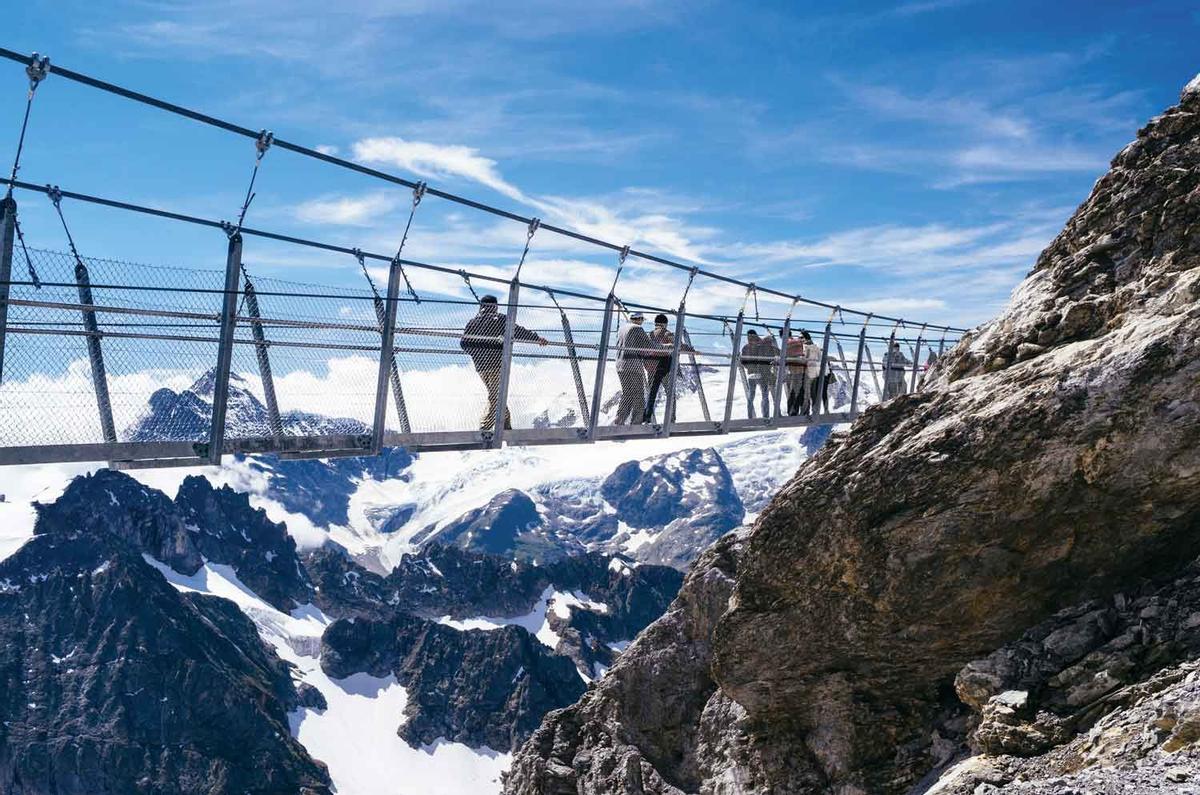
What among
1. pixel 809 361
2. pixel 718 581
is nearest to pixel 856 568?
pixel 718 581

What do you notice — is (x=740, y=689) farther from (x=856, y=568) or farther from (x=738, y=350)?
(x=738, y=350)

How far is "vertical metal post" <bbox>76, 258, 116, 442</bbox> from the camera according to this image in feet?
37.2

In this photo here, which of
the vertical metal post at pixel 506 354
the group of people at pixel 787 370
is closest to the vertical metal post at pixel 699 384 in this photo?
the group of people at pixel 787 370

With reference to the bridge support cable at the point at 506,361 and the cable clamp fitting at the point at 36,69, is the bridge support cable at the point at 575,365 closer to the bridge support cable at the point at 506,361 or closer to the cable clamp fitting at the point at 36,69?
the bridge support cable at the point at 506,361

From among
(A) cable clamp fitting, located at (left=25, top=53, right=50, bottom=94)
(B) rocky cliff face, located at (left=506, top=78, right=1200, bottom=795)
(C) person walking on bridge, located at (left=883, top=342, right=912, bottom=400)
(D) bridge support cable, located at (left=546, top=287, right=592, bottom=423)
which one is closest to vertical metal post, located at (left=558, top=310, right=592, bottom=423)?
(D) bridge support cable, located at (left=546, top=287, right=592, bottom=423)

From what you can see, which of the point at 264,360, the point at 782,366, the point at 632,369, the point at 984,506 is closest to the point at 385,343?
A: the point at 264,360

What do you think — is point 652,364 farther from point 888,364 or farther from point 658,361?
point 888,364

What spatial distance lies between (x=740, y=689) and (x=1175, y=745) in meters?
6.54

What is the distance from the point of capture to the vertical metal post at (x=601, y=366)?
54.4 feet

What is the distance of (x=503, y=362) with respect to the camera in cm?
1505

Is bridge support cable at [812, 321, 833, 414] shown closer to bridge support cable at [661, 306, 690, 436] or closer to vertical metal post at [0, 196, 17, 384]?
bridge support cable at [661, 306, 690, 436]

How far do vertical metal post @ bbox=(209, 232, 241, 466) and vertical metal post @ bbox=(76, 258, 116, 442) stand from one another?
3.36ft

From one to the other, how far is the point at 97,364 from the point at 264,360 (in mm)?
1862

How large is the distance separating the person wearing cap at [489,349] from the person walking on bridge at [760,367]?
24.9 feet
